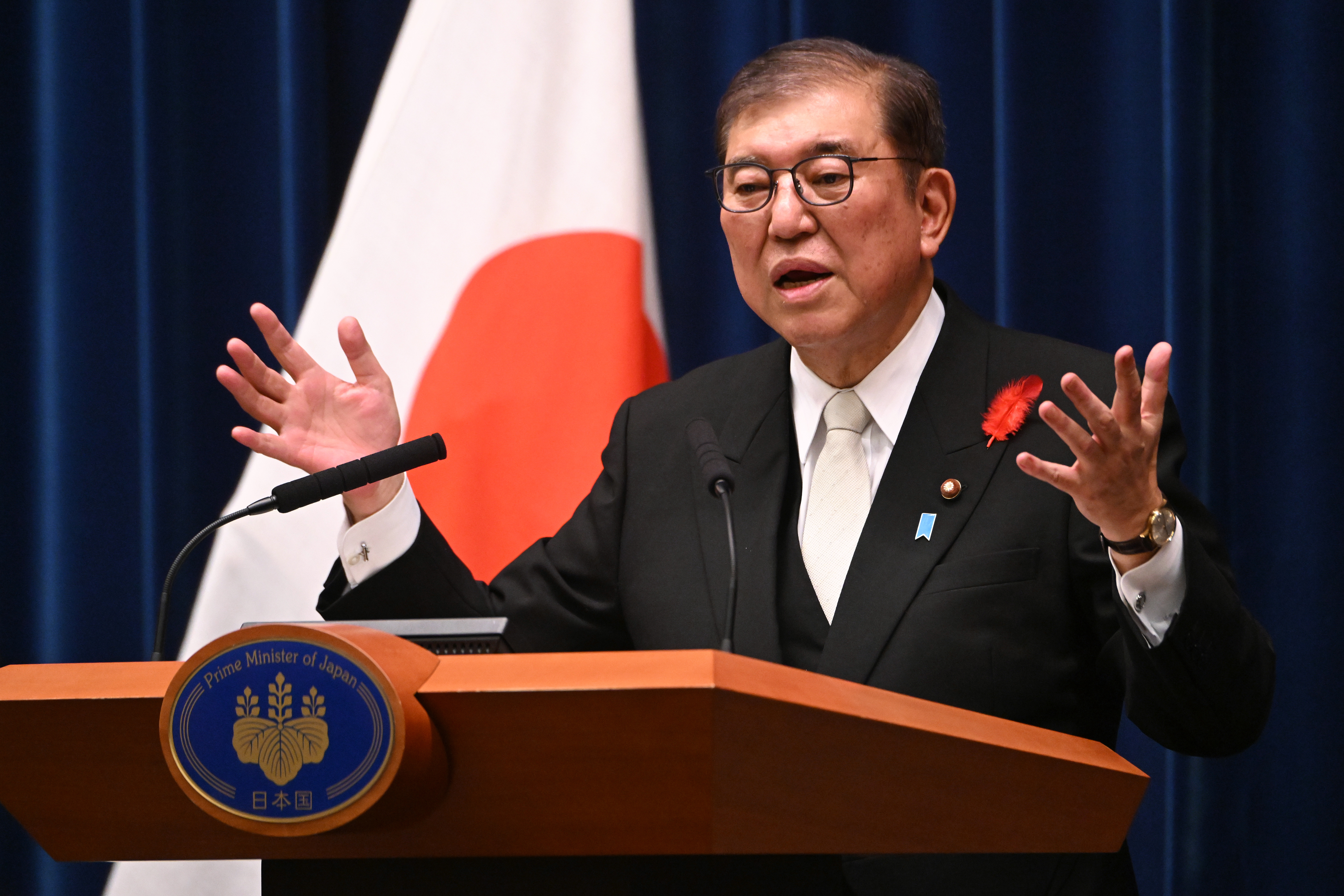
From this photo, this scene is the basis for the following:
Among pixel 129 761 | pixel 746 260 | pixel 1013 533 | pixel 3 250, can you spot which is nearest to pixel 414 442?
pixel 129 761

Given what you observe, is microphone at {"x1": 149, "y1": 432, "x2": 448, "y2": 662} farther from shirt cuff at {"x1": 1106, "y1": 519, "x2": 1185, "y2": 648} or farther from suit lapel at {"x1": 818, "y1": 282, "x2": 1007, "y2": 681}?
shirt cuff at {"x1": 1106, "y1": 519, "x2": 1185, "y2": 648}

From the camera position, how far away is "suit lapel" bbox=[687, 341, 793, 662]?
1.44 m

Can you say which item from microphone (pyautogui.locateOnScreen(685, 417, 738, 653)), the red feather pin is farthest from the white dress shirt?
microphone (pyautogui.locateOnScreen(685, 417, 738, 653))

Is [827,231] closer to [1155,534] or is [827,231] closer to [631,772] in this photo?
[1155,534]

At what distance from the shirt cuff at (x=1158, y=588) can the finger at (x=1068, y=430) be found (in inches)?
5.7

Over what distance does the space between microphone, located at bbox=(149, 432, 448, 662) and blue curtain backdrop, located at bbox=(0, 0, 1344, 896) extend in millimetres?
1151

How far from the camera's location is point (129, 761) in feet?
2.84

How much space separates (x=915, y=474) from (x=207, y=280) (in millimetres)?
1612

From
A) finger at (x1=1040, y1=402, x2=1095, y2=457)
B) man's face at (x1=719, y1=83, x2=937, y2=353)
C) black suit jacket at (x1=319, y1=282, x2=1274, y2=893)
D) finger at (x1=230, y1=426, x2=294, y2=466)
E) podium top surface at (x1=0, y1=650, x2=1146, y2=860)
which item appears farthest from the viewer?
man's face at (x1=719, y1=83, x2=937, y2=353)

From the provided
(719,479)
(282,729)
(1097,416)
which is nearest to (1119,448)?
(1097,416)

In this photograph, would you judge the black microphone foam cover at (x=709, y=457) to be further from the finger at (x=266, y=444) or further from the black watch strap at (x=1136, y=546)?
the finger at (x=266, y=444)

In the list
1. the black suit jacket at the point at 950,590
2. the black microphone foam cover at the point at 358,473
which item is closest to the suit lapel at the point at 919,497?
the black suit jacket at the point at 950,590

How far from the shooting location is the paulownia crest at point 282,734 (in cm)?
77

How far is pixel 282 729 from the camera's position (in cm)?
78
